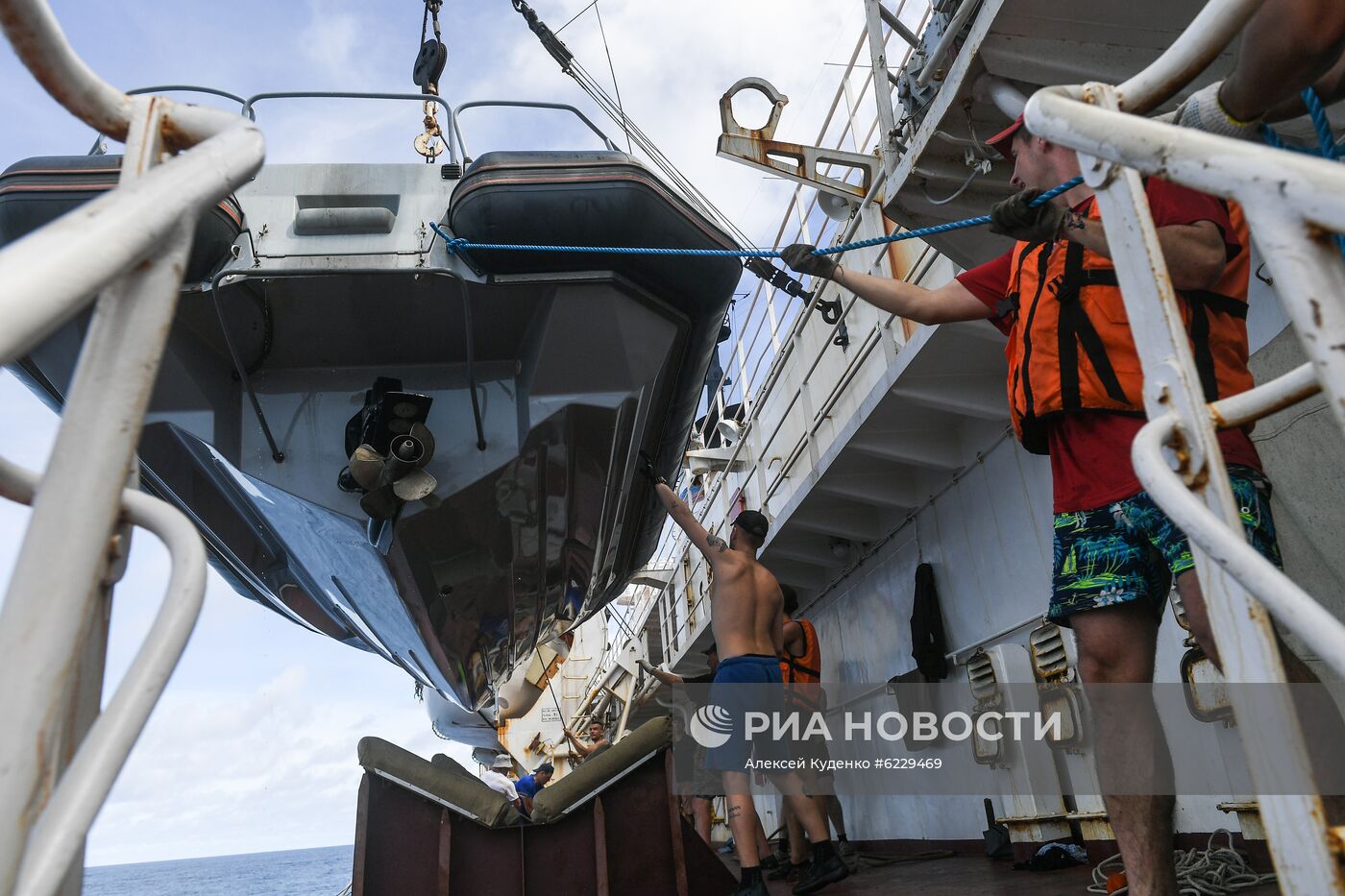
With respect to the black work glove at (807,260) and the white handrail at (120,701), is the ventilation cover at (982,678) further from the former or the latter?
the white handrail at (120,701)

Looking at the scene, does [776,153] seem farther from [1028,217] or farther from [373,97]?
[1028,217]

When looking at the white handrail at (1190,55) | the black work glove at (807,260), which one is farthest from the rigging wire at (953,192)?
the white handrail at (1190,55)

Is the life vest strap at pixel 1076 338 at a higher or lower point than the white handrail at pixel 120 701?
higher

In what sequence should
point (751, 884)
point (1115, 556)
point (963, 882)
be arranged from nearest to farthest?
point (1115, 556)
point (751, 884)
point (963, 882)

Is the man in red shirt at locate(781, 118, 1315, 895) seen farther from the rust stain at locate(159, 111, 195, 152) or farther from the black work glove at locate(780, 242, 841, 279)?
the rust stain at locate(159, 111, 195, 152)

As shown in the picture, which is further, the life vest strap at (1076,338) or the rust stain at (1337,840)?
the life vest strap at (1076,338)

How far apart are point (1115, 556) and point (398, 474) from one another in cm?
259

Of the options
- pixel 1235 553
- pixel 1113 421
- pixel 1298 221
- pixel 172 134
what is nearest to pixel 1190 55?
pixel 1298 221

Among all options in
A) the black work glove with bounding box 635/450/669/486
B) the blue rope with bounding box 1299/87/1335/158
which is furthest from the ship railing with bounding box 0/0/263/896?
the black work glove with bounding box 635/450/669/486

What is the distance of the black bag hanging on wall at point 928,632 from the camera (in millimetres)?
4961

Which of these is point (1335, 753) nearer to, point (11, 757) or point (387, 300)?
point (11, 757)

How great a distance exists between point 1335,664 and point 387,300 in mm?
3194

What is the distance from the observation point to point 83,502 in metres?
0.67

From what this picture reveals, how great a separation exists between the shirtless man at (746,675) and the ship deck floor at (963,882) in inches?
8.4
